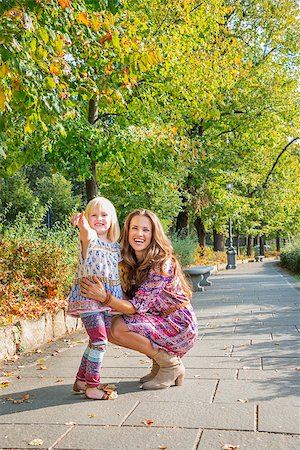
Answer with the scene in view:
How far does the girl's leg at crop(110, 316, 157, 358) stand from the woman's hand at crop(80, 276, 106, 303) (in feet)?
1.15

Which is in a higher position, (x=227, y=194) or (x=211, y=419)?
(x=227, y=194)

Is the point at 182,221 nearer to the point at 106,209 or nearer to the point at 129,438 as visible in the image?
the point at 106,209

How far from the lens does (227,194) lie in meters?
25.4

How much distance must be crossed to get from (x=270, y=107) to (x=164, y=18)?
33.4 ft

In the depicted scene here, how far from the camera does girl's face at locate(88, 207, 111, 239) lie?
177 inches

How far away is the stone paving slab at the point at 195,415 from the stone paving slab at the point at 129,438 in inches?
5.2

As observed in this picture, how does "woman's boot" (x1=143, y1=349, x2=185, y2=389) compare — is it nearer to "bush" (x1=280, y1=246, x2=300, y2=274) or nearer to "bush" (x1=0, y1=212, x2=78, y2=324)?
"bush" (x1=0, y1=212, x2=78, y2=324)

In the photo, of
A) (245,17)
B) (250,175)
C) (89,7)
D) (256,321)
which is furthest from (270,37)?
(256,321)

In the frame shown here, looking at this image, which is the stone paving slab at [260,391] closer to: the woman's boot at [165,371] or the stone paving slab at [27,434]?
the woman's boot at [165,371]

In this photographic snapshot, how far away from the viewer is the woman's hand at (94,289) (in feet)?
13.9

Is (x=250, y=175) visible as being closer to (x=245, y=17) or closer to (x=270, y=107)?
(x=270, y=107)

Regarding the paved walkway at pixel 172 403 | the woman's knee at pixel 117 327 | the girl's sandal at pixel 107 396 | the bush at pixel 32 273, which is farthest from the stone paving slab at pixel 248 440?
the bush at pixel 32 273

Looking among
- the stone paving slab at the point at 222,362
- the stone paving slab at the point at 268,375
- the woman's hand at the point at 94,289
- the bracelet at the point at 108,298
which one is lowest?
the stone paving slab at the point at 222,362

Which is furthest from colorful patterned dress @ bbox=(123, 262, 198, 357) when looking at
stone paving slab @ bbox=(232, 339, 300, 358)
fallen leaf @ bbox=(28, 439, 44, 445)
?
stone paving slab @ bbox=(232, 339, 300, 358)
